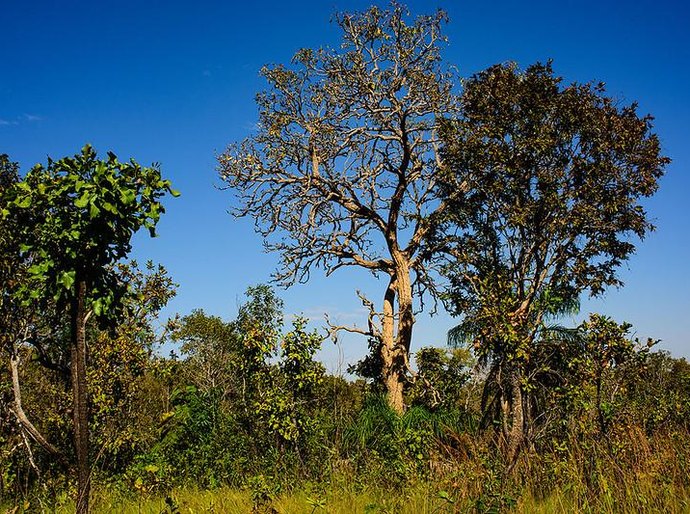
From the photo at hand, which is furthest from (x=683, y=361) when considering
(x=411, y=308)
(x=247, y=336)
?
(x=247, y=336)

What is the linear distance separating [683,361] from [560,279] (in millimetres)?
37265

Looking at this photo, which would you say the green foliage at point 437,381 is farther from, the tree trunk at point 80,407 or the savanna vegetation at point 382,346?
the tree trunk at point 80,407

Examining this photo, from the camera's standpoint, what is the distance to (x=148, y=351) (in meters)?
14.2

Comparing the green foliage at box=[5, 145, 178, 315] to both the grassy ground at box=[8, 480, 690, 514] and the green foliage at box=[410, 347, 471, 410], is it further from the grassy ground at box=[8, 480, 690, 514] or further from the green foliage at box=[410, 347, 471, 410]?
the green foliage at box=[410, 347, 471, 410]

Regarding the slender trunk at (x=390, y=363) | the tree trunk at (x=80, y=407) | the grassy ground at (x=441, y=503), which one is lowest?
the grassy ground at (x=441, y=503)

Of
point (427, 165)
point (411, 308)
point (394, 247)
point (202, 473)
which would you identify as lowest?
point (202, 473)

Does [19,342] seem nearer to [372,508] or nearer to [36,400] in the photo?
[36,400]

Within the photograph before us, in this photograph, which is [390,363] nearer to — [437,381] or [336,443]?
[437,381]

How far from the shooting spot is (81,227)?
621cm

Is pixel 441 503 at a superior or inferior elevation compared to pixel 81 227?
inferior

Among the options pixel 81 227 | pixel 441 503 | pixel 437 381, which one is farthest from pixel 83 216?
pixel 437 381

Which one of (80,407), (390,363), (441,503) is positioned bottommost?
(441,503)

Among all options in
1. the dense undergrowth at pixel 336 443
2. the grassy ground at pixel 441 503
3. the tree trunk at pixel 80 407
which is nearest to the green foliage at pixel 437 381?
the dense undergrowth at pixel 336 443

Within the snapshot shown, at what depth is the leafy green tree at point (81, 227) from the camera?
6.11 meters
